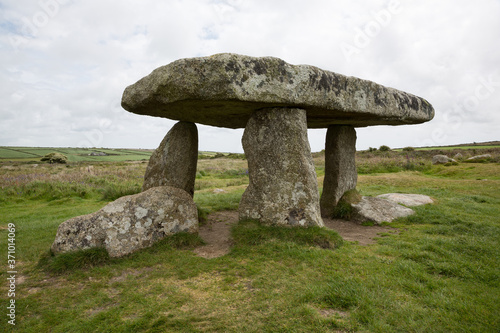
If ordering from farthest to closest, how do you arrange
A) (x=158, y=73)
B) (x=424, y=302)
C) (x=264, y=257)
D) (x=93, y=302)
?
(x=158, y=73), (x=264, y=257), (x=93, y=302), (x=424, y=302)

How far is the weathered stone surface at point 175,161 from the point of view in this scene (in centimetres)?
812

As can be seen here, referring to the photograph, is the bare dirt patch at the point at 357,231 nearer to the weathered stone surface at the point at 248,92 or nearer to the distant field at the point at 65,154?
the weathered stone surface at the point at 248,92

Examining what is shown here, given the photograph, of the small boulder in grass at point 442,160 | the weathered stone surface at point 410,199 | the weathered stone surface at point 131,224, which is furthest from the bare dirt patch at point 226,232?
the small boulder in grass at point 442,160

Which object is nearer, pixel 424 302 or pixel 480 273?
pixel 424 302

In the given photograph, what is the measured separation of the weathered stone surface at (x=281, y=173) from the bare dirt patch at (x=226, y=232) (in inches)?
34.5

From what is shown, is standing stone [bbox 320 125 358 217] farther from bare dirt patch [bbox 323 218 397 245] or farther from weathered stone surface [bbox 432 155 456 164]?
weathered stone surface [bbox 432 155 456 164]

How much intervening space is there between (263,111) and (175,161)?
295 cm

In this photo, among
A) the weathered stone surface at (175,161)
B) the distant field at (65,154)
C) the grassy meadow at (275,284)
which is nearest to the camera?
the grassy meadow at (275,284)

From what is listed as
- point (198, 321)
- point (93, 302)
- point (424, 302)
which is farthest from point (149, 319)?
point (424, 302)

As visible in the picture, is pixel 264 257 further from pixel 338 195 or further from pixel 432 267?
pixel 338 195

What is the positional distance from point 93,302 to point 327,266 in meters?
3.51

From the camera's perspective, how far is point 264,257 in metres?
5.25

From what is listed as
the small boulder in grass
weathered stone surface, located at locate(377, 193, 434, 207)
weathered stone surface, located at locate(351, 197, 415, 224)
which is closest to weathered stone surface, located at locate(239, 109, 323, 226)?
weathered stone surface, located at locate(351, 197, 415, 224)

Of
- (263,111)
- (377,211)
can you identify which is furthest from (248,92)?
(377,211)
